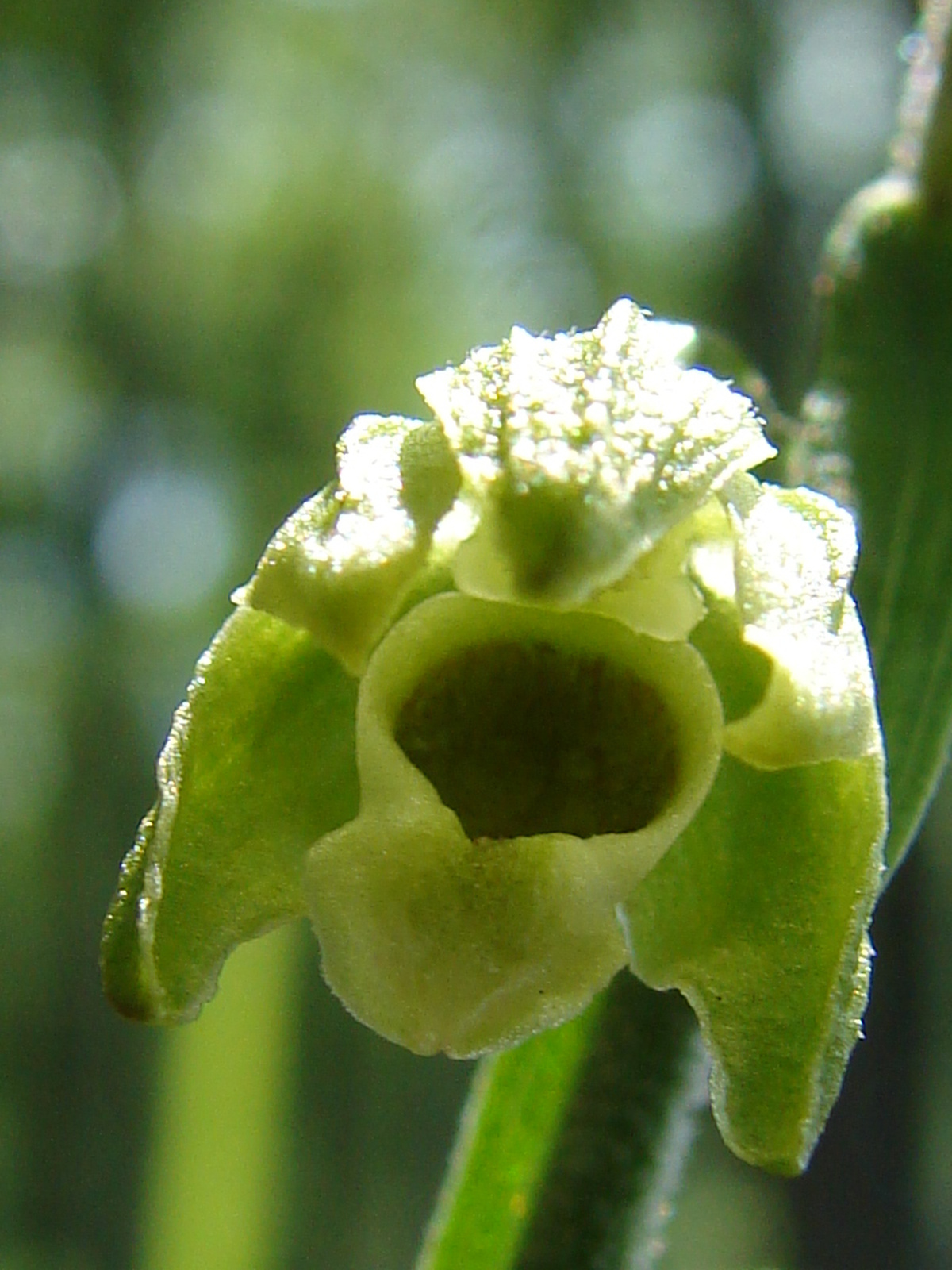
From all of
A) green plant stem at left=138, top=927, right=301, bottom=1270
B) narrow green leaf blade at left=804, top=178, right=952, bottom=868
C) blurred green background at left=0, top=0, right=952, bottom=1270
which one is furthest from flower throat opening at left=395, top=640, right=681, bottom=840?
blurred green background at left=0, top=0, right=952, bottom=1270

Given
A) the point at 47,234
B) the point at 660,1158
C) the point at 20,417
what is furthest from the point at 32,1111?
the point at 660,1158

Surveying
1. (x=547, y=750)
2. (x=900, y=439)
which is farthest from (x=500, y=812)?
(x=900, y=439)

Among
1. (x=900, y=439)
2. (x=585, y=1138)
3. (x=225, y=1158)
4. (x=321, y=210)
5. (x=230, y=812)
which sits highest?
(x=321, y=210)

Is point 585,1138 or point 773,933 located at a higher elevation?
point 773,933

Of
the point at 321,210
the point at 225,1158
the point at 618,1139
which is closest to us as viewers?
the point at 618,1139

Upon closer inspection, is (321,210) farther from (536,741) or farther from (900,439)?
(536,741)
